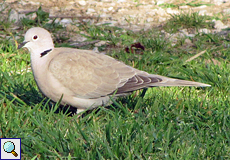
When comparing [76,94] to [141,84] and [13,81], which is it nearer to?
[141,84]

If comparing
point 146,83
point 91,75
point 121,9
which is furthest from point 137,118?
point 121,9

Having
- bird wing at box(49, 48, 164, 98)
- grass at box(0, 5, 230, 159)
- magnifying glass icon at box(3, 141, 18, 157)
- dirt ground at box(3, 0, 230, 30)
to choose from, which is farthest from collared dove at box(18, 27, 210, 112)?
dirt ground at box(3, 0, 230, 30)

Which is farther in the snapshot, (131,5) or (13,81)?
(131,5)

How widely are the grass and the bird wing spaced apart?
8.4 inches

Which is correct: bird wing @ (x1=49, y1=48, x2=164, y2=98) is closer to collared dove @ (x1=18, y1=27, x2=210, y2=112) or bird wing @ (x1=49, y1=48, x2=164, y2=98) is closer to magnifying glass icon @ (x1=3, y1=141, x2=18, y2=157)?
collared dove @ (x1=18, y1=27, x2=210, y2=112)

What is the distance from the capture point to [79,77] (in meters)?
3.65

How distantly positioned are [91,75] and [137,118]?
67 cm

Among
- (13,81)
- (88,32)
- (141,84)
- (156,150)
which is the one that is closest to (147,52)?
(88,32)

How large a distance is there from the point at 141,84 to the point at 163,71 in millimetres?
1226

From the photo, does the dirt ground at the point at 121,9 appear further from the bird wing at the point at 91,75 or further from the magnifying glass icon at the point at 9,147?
the magnifying glass icon at the point at 9,147

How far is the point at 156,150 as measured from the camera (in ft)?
9.51

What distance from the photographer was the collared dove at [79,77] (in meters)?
3.59

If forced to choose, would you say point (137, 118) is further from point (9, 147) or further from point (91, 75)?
point (9, 147)

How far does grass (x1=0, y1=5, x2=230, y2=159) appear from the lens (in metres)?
Result: 2.85
